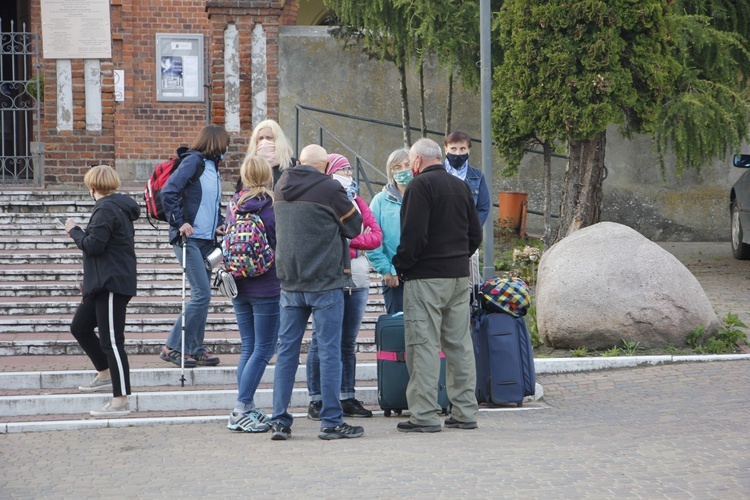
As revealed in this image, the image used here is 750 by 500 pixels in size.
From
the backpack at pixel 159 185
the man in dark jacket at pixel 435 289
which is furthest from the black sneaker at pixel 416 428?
the backpack at pixel 159 185

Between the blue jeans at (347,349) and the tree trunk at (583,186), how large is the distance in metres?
5.02

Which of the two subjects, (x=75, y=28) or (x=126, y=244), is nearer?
(x=126, y=244)

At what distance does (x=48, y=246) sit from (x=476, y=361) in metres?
5.91

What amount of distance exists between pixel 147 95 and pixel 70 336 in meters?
7.06

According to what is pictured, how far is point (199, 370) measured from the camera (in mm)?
8328

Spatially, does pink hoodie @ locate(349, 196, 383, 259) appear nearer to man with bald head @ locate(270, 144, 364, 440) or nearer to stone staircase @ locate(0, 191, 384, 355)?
man with bald head @ locate(270, 144, 364, 440)

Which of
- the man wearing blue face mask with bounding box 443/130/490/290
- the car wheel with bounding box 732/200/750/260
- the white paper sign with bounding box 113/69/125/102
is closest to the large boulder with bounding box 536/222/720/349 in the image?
the man wearing blue face mask with bounding box 443/130/490/290

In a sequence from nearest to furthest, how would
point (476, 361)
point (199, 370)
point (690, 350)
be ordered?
point (476, 361) → point (199, 370) → point (690, 350)

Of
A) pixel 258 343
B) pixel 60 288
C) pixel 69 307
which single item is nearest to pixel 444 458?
pixel 258 343

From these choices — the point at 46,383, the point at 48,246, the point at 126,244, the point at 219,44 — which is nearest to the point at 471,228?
the point at 126,244

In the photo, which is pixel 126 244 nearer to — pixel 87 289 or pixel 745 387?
pixel 87 289

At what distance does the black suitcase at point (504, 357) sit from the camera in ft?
25.2

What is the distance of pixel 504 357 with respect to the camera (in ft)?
25.1

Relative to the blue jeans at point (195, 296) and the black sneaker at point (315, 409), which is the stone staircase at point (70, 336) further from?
the black sneaker at point (315, 409)
